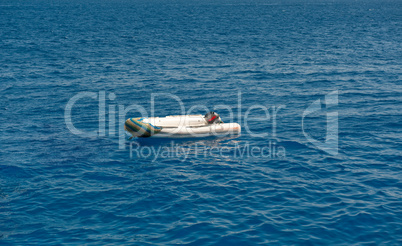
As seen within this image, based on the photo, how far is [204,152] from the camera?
27.9 meters

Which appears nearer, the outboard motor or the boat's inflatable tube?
the boat's inflatable tube

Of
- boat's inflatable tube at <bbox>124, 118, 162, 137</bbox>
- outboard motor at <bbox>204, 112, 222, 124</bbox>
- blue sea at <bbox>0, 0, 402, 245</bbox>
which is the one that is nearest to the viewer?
blue sea at <bbox>0, 0, 402, 245</bbox>

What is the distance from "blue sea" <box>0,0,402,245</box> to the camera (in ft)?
62.4

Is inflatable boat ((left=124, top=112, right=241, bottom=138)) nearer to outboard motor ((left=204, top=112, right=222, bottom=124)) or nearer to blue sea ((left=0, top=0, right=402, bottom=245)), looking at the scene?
outboard motor ((left=204, top=112, right=222, bottom=124))

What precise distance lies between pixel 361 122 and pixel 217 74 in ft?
65.6

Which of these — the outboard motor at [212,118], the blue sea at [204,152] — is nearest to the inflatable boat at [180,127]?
the outboard motor at [212,118]

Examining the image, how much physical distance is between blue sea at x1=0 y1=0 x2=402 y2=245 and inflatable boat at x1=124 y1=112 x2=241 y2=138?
54 cm

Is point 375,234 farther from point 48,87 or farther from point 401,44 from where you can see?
point 401,44

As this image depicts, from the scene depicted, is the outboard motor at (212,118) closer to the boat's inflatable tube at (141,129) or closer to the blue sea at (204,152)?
the blue sea at (204,152)

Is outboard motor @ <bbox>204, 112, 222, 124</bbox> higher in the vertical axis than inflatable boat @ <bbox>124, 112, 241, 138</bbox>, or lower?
higher

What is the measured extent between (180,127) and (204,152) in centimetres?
310

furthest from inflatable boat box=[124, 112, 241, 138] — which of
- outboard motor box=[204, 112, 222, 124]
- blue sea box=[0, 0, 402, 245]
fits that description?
blue sea box=[0, 0, 402, 245]

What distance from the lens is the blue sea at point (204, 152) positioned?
749 inches

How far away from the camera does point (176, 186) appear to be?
2298cm
